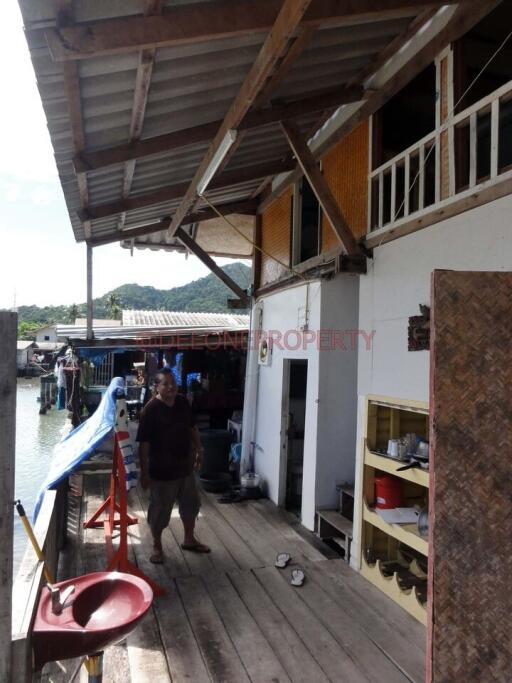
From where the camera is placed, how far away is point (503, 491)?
2328 mm

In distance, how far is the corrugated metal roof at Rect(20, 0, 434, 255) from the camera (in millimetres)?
2624

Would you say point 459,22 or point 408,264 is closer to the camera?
point 459,22

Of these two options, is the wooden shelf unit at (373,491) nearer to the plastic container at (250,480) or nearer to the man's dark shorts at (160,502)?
the man's dark shorts at (160,502)

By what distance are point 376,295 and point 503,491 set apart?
7.99 ft

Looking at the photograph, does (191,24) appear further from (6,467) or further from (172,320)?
(172,320)

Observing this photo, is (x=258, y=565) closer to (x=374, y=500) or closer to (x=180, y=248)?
(x=374, y=500)

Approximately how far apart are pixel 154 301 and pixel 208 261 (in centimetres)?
7207

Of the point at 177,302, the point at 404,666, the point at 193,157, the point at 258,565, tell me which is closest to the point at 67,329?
the point at 193,157

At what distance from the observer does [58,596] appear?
234 centimetres

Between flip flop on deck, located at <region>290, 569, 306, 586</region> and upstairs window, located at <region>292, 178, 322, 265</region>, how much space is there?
404 cm

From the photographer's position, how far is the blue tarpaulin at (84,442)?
13.1ft

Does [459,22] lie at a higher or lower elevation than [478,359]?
higher

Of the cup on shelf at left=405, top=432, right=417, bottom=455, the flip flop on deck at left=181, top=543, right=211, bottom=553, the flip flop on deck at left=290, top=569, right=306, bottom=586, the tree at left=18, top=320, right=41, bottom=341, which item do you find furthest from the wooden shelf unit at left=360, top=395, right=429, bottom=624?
the tree at left=18, top=320, right=41, bottom=341

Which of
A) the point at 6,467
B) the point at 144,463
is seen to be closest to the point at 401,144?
the point at 144,463
